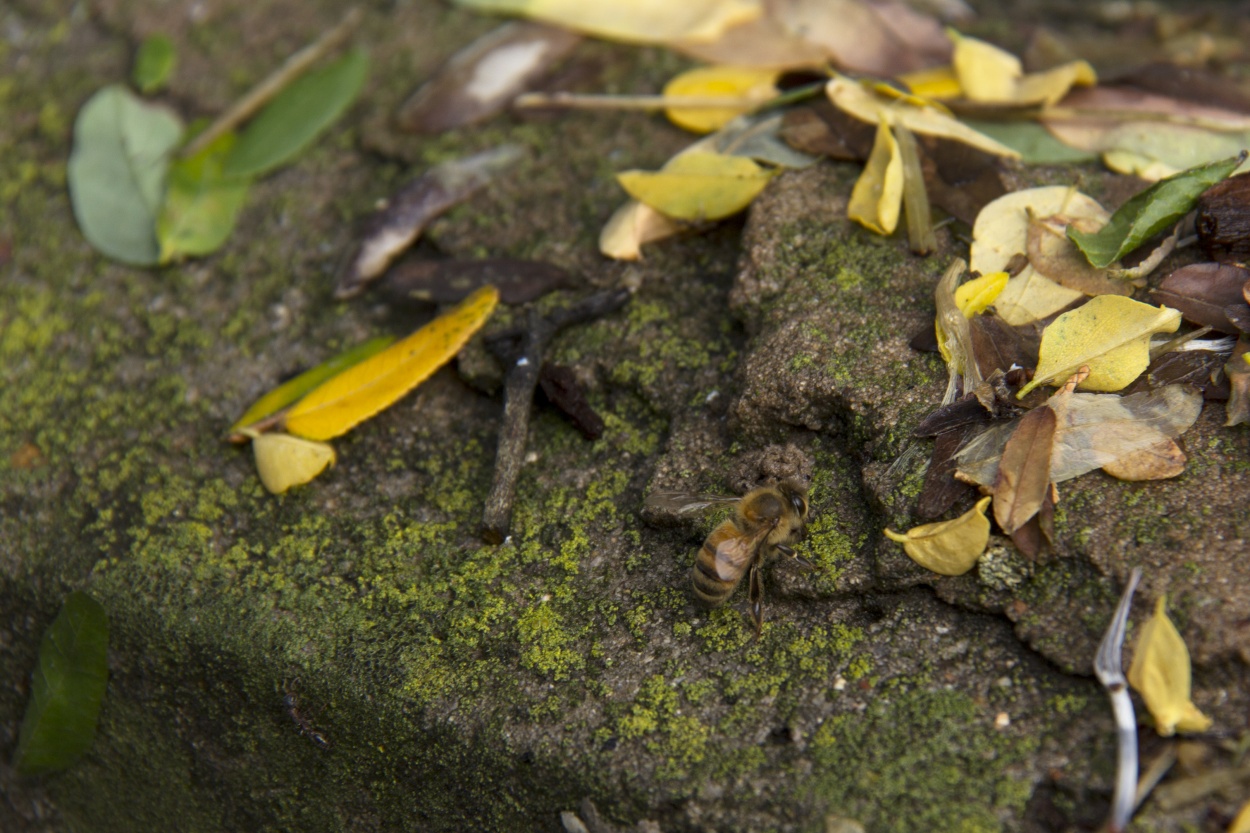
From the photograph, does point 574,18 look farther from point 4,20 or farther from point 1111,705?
point 1111,705

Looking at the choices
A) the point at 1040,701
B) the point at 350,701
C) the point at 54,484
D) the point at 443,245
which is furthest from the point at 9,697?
the point at 1040,701

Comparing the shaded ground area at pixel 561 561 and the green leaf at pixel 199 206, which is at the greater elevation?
the green leaf at pixel 199 206

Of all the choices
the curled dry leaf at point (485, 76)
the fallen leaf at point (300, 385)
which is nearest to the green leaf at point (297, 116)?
the curled dry leaf at point (485, 76)

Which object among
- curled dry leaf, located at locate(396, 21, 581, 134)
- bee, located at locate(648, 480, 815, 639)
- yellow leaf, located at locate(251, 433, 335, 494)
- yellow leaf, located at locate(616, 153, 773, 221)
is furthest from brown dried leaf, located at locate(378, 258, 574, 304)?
bee, located at locate(648, 480, 815, 639)

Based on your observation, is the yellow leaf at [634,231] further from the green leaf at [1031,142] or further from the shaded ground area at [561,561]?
the green leaf at [1031,142]

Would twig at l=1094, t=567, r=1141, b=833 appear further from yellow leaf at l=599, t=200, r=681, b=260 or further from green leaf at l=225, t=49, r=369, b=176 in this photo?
green leaf at l=225, t=49, r=369, b=176

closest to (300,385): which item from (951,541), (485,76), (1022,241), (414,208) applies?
(414,208)
